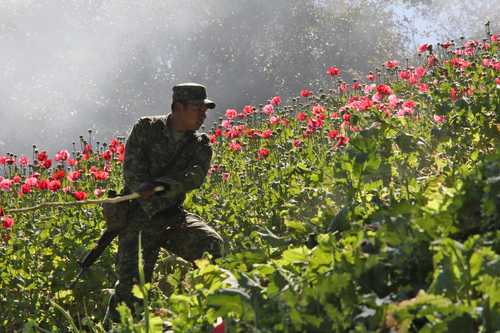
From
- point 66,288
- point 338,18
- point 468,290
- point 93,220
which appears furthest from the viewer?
point 338,18

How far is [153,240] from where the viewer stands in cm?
564

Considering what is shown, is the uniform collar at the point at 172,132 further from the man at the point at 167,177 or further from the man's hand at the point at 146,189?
the man's hand at the point at 146,189

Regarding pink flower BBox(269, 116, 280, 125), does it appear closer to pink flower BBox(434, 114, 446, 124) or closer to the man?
pink flower BBox(434, 114, 446, 124)

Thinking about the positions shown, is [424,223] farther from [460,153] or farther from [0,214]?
[0,214]

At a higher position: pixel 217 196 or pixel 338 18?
pixel 338 18

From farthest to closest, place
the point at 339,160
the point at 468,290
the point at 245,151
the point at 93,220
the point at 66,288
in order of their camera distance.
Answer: the point at 245,151, the point at 93,220, the point at 66,288, the point at 339,160, the point at 468,290

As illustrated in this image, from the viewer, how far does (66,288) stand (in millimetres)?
6898

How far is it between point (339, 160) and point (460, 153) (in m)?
2.37

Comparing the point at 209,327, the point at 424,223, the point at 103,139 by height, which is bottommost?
the point at 103,139

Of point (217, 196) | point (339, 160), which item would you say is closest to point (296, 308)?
point (339, 160)

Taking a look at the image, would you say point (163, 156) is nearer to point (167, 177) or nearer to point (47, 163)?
A: point (167, 177)

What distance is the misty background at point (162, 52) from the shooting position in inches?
1144

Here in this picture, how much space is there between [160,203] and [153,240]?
0.94ft

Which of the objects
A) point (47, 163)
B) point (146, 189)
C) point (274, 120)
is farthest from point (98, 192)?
point (146, 189)
